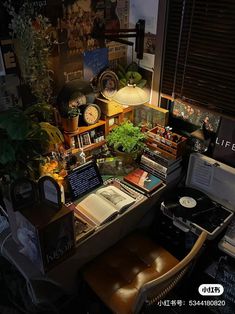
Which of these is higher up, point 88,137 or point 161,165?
point 88,137

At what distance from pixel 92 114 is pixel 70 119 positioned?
8.4 inches

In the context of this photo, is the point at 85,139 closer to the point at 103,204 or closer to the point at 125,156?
the point at 125,156

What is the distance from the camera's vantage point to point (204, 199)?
2041 mm

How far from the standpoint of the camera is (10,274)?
2.15 meters

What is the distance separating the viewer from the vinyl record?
1947 mm

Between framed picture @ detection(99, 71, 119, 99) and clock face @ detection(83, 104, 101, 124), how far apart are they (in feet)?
0.41

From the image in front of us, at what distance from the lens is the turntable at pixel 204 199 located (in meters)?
1.89

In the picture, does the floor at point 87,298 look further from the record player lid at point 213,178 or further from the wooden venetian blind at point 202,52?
the wooden venetian blind at point 202,52

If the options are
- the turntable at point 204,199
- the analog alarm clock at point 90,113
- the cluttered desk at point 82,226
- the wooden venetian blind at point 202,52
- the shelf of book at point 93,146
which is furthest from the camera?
the shelf of book at point 93,146

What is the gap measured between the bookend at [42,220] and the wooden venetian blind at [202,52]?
1.17 m

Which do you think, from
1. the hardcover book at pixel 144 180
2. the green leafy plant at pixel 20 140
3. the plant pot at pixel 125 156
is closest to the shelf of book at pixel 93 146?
the plant pot at pixel 125 156

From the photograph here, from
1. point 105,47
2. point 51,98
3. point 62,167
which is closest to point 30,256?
point 62,167

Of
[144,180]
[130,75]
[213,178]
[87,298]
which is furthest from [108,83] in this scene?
[87,298]

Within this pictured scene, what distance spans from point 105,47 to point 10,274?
1.74 meters
